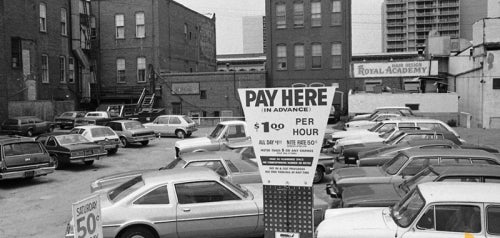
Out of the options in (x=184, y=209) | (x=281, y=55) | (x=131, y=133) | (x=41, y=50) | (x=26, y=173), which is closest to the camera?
(x=184, y=209)

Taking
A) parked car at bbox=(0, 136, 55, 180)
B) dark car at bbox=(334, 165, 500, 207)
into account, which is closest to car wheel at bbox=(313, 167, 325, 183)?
dark car at bbox=(334, 165, 500, 207)

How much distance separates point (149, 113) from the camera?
141ft

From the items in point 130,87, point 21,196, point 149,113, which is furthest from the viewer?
point 130,87

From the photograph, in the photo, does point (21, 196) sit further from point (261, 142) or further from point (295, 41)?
point (295, 41)

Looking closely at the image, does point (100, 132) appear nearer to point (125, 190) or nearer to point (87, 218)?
point (125, 190)

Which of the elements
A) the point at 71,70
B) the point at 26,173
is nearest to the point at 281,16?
the point at 71,70

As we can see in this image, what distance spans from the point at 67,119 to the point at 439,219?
35336 millimetres

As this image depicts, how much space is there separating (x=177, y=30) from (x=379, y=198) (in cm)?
4573

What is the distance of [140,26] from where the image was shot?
48438mm

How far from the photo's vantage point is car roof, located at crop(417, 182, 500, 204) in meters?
6.84

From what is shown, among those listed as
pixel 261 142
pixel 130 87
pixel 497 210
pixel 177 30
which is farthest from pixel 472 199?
pixel 177 30

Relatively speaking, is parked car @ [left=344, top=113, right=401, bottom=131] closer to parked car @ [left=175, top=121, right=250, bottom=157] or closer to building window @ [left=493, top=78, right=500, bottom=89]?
parked car @ [left=175, top=121, right=250, bottom=157]

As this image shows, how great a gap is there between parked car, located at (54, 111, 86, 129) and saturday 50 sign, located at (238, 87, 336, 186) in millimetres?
35016

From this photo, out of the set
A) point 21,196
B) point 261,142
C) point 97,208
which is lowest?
point 21,196
